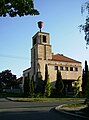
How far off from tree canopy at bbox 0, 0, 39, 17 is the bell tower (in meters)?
60.2

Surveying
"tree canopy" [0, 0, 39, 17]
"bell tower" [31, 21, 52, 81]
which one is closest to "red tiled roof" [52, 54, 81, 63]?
"bell tower" [31, 21, 52, 81]

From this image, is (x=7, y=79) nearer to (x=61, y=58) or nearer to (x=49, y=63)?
(x=61, y=58)

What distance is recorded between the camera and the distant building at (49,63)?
7325 centimetres

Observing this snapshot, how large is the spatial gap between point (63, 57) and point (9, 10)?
69.5 meters

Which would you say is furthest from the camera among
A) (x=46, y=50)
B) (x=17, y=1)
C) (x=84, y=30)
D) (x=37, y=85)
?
(x=46, y=50)

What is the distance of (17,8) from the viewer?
11.6 meters

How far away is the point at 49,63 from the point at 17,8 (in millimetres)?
62596

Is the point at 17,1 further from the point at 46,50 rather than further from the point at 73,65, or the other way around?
the point at 73,65

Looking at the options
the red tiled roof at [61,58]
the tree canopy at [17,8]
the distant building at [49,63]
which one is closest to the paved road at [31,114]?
the tree canopy at [17,8]

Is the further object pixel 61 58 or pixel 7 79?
pixel 7 79

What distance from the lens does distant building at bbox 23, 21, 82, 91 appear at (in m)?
73.2

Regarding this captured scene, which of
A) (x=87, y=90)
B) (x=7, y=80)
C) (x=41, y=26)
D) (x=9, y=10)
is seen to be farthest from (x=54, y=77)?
(x=9, y=10)

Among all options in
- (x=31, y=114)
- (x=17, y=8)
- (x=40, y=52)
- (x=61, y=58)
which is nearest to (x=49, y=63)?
(x=40, y=52)

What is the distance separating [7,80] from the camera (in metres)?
108
